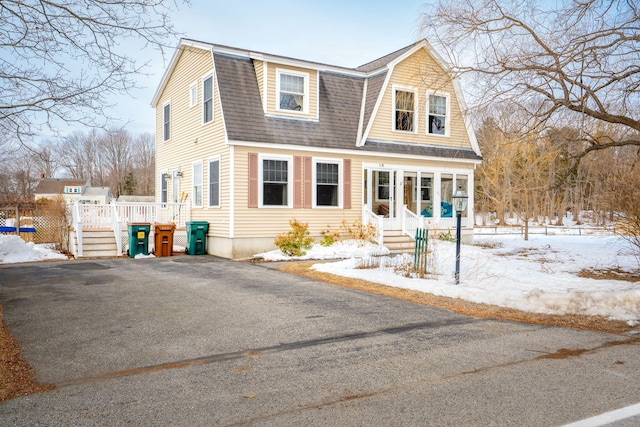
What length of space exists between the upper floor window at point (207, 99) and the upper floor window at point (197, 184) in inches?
63.7

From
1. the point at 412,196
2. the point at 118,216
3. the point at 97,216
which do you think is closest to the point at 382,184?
the point at 412,196

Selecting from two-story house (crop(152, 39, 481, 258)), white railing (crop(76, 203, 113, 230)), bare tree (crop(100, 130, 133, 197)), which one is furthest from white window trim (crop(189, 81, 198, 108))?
bare tree (crop(100, 130, 133, 197))

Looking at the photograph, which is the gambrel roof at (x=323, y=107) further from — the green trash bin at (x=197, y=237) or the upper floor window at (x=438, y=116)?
the green trash bin at (x=197, y=237)

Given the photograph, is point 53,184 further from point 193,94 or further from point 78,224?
point 78,224

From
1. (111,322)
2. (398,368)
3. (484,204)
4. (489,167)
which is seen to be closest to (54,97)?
(111,322)

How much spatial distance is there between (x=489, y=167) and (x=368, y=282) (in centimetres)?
2985

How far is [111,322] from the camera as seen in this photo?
21.2ft

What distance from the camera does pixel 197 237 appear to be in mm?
15562

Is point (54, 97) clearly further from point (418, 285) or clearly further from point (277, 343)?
point (418, 285)

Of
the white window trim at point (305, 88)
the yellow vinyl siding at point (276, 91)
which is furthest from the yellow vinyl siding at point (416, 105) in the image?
the white window trim at point (305, 88)

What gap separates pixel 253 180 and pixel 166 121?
24.5ft

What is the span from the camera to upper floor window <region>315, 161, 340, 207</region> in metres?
15.9

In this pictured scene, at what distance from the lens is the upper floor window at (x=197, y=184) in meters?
16.7

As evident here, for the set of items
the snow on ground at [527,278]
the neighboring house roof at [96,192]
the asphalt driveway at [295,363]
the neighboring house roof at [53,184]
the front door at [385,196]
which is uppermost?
the neighboring house roof at [53,184]
